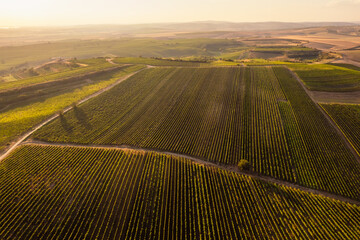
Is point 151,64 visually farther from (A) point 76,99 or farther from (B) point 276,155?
(B) point 276,155

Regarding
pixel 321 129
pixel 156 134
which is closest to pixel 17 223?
pixel 156 134

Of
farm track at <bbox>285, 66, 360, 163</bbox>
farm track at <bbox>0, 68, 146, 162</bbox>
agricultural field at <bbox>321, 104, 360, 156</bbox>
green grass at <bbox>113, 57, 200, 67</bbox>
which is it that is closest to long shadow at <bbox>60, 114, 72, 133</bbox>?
farm track at <bbox>0, 68, 146, 162</bbox>

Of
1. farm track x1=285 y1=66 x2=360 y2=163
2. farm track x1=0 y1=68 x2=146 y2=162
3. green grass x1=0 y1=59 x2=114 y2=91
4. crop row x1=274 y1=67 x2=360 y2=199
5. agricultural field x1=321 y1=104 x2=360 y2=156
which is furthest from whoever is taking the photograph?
green grass x1=0 y1=59 x2=114 y2=91

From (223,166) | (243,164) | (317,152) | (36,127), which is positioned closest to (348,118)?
(317,152)

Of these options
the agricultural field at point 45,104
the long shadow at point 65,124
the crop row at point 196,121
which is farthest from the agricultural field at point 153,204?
the agricultural field at point 45,104

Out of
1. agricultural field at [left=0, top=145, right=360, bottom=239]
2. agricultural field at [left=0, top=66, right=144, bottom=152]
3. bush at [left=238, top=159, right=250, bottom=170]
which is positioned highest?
agricultural field at [left=0, top=66, right=144, bottom=152]

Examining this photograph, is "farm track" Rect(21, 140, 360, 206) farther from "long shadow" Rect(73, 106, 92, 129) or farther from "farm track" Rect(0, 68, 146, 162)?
"long shadow" Rect(73, 106, 92, 129)

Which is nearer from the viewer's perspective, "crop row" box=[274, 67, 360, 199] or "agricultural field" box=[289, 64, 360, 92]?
"crop row" box=[274, 67, 360, 199]
